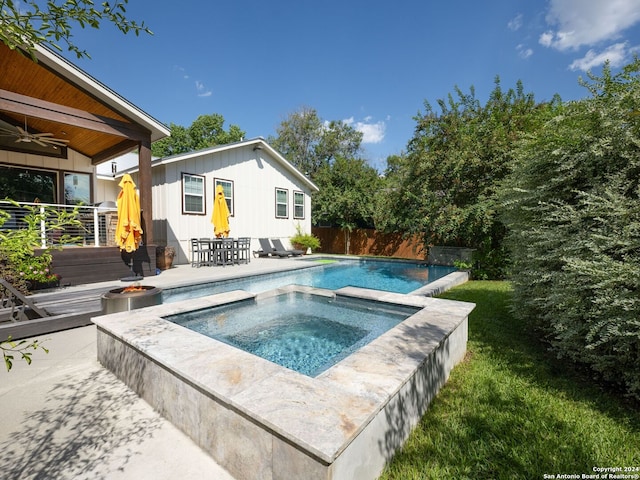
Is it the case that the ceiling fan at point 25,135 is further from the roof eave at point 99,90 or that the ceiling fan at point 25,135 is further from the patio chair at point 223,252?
the patio chair at point 223,252

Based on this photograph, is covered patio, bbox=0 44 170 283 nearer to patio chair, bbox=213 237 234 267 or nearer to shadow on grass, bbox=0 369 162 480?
patio chair, bbox=213 237 234 267

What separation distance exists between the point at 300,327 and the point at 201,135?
1358 inches

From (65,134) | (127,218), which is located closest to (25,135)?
(127,218)

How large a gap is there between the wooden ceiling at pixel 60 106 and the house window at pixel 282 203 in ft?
25.4

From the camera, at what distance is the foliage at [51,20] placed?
115 centimetres

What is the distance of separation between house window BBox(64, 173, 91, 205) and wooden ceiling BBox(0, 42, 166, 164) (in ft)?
5.69

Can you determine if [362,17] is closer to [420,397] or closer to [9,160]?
[9,160]

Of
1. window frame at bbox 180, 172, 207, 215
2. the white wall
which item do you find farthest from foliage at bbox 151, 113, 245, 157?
window frame at bbox 180, 172, 207, 215

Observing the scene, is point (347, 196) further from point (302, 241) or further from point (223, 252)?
point (223, 252)

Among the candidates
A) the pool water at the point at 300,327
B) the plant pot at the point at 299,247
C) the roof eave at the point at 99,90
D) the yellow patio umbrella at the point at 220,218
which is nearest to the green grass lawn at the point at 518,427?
the pool water at the point at 300,327

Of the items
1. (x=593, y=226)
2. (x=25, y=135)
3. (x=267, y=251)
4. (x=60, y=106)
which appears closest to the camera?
(x=593, y=226)

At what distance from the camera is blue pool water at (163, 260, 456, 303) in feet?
24.6

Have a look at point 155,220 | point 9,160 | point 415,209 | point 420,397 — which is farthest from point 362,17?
point 420,397

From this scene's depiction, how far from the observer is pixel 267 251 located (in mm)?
14617
